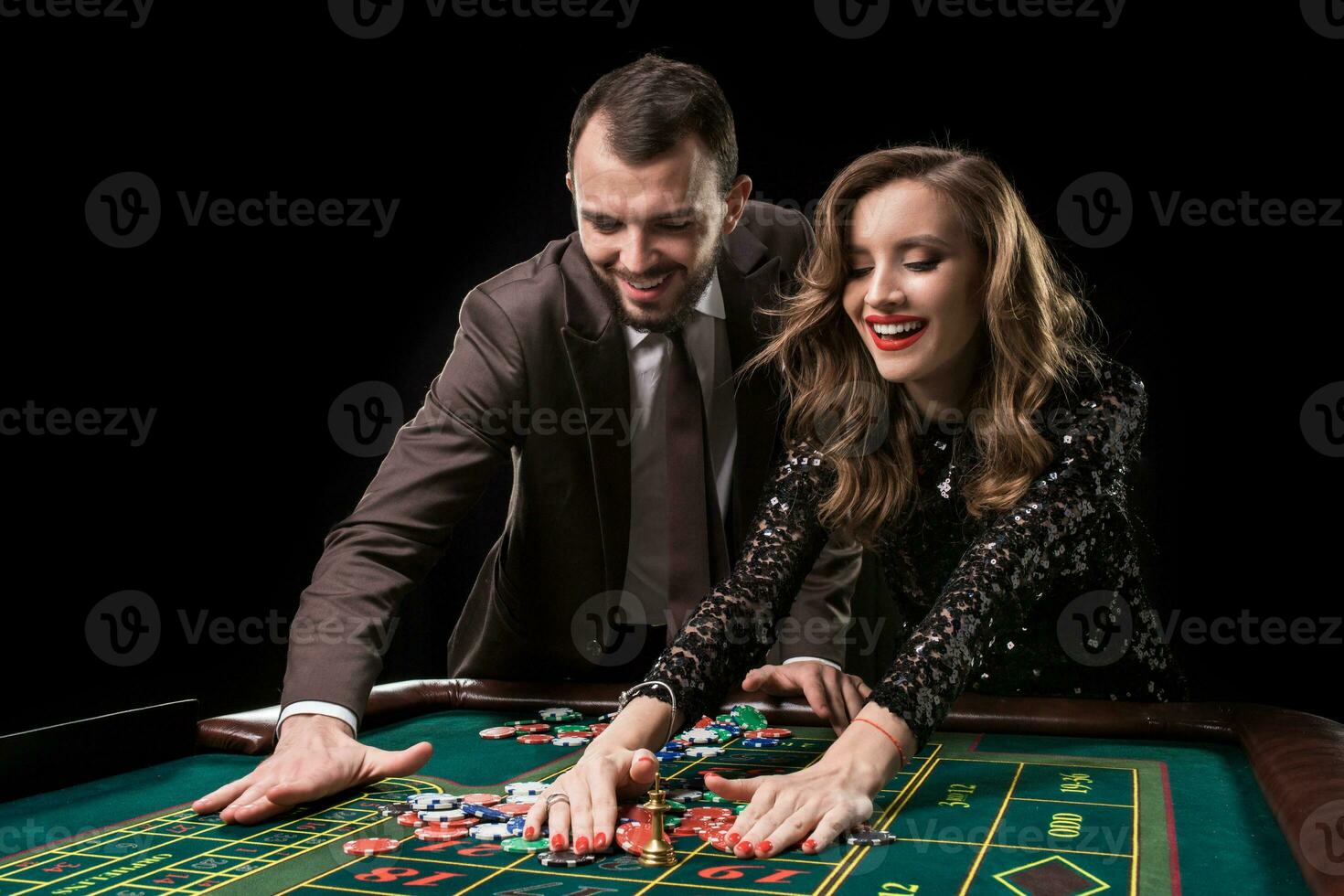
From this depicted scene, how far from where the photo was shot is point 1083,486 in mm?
2848

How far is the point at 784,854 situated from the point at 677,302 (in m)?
1.99

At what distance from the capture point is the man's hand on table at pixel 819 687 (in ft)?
9.81

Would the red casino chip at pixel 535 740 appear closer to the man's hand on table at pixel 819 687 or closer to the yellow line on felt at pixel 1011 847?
the man's hand on table at pixel 819 687

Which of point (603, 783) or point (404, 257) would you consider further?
point (404, 257)

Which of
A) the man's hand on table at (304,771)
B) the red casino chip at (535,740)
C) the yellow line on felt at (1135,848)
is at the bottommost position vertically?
the yellow line on felt at (1135,848)

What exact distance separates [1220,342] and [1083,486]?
3.36m

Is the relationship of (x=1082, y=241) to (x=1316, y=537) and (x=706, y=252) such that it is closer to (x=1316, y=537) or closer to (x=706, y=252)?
(x=1316, y=537)

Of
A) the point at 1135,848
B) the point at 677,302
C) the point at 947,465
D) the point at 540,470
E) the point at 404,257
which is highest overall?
the point at 404,257

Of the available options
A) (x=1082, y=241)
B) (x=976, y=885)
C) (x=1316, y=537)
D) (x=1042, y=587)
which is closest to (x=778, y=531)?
(x=1042, y=587)

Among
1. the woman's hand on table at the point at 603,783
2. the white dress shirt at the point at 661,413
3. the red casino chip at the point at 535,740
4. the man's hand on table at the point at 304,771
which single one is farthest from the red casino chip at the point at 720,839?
the white dress shirt at the point at 661,413

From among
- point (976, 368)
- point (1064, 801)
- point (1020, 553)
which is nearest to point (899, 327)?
point (976, 368)

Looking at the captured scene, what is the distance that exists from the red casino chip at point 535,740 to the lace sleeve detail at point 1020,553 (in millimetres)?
808

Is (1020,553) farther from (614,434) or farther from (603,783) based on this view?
(614,434)

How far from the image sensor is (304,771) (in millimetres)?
2275
